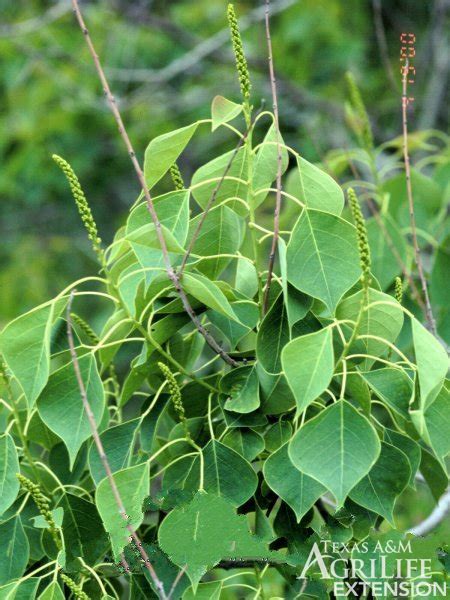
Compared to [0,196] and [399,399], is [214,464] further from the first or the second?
[0,196]

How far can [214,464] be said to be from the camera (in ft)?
2.78

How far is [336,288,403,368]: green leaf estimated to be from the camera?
2.73ft

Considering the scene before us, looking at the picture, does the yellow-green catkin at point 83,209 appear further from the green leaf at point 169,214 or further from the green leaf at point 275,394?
the green leaf at point 275,394

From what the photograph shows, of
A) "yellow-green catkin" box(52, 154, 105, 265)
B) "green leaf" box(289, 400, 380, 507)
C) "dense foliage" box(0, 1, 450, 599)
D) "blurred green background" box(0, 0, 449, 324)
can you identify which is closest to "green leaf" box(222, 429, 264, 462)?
"dense foliage" box(0, 1, 450, 599)

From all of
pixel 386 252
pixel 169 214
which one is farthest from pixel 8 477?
pixel 386 252

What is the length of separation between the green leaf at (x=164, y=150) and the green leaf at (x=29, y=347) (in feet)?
0.50

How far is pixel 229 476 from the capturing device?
840mm

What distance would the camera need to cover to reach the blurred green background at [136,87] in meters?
3.71

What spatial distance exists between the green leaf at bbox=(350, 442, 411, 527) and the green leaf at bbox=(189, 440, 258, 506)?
0.09 metres

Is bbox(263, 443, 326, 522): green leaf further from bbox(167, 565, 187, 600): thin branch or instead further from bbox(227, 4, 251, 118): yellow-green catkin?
bbox(227, 4, 251, 118): yellow-green catkin

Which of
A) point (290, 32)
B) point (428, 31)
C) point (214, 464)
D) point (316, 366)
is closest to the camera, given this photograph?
point (316, 366)

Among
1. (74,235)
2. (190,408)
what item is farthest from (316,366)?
(74,235)

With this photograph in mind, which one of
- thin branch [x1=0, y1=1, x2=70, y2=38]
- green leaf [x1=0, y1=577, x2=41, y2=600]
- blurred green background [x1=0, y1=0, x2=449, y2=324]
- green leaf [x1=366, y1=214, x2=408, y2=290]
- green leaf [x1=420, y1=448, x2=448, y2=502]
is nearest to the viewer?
green leaf [x1=0, y1=577, x2=41, y2=600]

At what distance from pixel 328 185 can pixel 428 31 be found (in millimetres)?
3179
